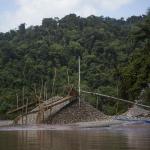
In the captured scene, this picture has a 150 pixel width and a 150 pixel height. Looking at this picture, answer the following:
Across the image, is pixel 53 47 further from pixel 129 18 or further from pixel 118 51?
pixel 129 18

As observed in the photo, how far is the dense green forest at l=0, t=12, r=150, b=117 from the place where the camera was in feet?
177

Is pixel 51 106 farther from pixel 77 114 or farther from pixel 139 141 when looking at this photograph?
pixel 139 141

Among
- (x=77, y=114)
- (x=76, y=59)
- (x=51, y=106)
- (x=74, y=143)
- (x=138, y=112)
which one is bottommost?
(x=74, y=143)

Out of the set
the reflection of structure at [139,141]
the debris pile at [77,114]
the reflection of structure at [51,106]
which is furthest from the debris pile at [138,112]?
the reflection of structure at [139,141]

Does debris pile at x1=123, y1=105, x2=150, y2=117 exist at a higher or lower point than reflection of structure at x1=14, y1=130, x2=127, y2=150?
higher

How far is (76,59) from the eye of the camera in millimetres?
78625

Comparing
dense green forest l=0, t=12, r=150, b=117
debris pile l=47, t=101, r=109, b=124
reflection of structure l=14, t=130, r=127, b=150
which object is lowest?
reflection of structure l=14, t=130, r=127, b=150

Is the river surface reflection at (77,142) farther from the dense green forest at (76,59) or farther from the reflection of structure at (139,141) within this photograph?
the dense green forest at (76,59)

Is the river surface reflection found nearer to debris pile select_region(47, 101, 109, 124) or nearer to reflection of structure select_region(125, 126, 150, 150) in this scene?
reflection of structure select_region(125, 126, 150, 150)

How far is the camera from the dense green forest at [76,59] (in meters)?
54.0

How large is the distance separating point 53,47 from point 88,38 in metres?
7.81

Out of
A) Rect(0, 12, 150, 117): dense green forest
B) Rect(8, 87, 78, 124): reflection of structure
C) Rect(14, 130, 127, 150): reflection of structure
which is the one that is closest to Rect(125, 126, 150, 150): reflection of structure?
Rect(14, 130, 127, 150): reflection of structure

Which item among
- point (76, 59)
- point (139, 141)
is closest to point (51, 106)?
point (139, 141)

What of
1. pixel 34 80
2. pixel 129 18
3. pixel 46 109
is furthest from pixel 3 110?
pixel 129 18
